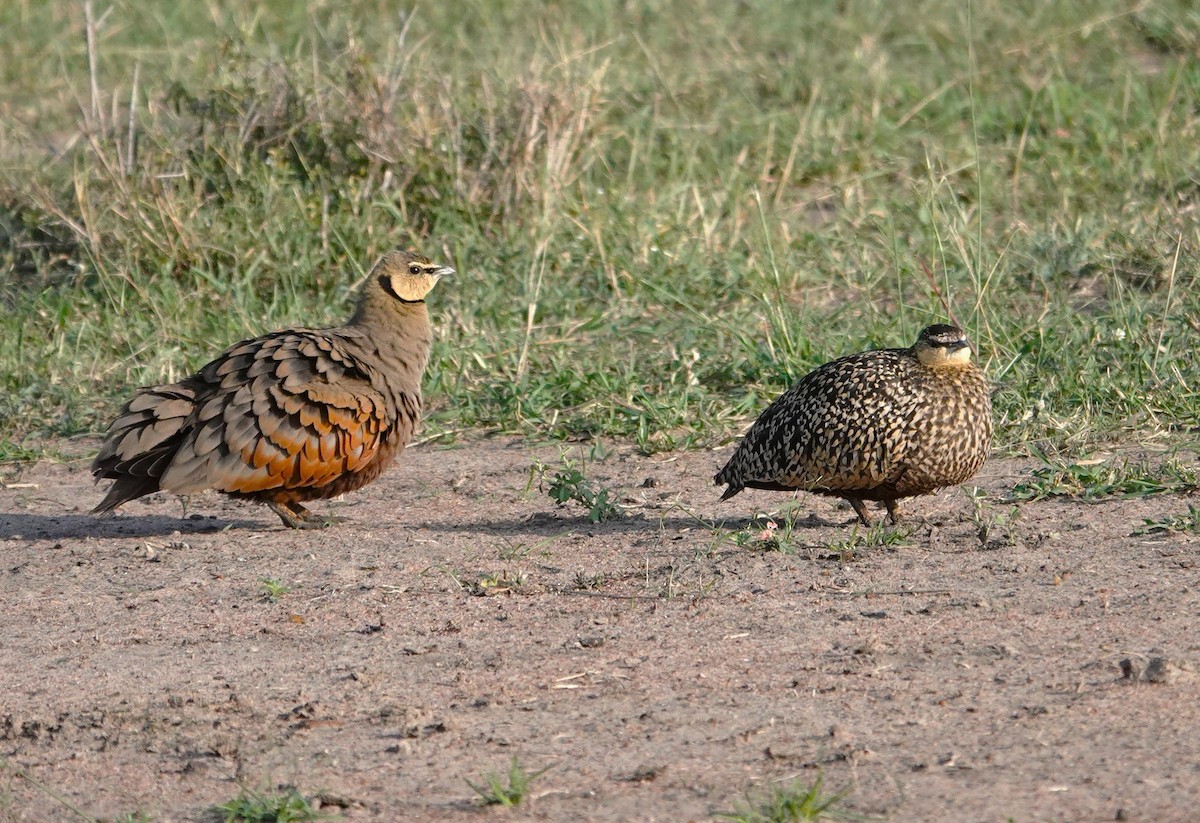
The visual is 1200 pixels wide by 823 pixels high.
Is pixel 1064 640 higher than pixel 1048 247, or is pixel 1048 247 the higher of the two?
pixel 1048 247

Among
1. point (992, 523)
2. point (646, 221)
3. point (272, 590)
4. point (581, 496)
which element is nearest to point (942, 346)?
point (992, 523)

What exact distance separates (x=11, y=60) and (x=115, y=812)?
9.57 m

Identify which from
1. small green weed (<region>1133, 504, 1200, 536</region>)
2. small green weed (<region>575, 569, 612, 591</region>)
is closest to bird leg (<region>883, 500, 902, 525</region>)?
small green weed (<region>1133, 504, 1200, 536</region>)

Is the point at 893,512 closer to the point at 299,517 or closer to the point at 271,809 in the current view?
the point at 299,517

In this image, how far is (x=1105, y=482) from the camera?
582 cm

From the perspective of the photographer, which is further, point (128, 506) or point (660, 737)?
point (128, 506)

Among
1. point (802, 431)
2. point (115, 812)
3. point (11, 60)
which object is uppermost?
point (11, 60)

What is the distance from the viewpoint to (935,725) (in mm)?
3945

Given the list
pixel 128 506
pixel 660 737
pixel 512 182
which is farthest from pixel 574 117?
pixel 660 737

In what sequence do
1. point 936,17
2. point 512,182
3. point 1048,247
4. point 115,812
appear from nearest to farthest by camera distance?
point 115,812
point 1048,247
point 512,182
point 936,17

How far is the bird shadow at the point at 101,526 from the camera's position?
6.18m

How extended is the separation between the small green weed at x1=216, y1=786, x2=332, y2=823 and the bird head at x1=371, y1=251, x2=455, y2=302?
3.13m

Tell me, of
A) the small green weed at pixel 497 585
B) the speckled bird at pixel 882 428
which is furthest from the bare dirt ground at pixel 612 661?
the speckled bird at pixel 882 428

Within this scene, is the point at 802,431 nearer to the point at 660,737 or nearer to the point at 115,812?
the point at 660,737
